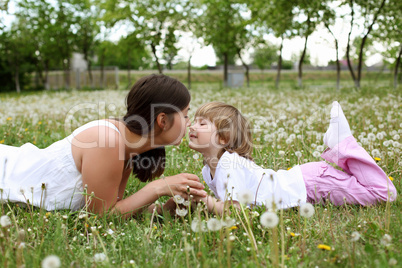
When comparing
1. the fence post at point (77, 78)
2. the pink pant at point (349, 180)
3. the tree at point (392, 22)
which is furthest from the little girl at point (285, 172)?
the fence post at point (77, 78)

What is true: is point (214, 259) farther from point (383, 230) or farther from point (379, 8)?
point (379, 8)

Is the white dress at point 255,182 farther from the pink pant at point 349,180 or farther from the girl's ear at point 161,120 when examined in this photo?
the girl's ear at point 161,120

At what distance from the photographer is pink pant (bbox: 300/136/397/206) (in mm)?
3033

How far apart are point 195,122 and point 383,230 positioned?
166cm

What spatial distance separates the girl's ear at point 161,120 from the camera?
9.23 feet


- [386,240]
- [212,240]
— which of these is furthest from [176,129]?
[386,240]

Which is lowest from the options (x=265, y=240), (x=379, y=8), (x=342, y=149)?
(x=265, y=240)


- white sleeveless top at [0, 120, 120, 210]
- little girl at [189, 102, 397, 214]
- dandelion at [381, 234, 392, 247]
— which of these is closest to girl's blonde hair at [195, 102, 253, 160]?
little girl at [189, 102, 397, 214]

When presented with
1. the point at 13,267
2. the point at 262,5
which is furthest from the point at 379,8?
the point at 13,267

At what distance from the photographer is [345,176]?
3197 millimetres

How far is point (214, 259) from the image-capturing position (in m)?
1.96

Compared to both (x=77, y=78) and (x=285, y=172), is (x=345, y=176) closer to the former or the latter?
(x=285, y=172)

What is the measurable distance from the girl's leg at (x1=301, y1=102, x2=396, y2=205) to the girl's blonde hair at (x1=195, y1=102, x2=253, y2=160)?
1.88 ft

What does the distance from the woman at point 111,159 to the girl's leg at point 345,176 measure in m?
1.02
